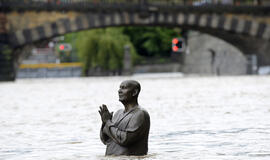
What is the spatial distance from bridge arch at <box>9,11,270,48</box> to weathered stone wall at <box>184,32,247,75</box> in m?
3.37

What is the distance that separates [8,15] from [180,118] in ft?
72.2

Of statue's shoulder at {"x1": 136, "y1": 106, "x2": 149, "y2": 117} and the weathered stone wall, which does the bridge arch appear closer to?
the weathered stone wall

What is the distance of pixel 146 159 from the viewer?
16.0 feet

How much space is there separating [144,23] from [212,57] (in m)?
13.2

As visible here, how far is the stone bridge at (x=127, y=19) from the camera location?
29328 mm

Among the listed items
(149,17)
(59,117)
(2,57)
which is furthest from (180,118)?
(149,17)

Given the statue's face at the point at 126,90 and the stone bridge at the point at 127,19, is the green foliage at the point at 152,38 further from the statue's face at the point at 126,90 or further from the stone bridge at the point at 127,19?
the statue's face at the point at 126,90

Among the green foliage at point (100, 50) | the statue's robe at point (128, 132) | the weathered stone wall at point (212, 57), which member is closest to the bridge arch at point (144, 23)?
the weathered stone wall at point (212, 57)

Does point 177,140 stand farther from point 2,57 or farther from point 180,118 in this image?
point 2,57

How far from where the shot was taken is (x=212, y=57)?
43.8 meters

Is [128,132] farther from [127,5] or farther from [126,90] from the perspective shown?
[127,5]

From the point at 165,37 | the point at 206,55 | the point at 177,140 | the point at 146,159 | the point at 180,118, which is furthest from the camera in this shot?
the point at 165,37

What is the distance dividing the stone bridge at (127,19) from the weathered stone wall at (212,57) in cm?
284

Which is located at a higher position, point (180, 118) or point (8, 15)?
point (8, 15)
